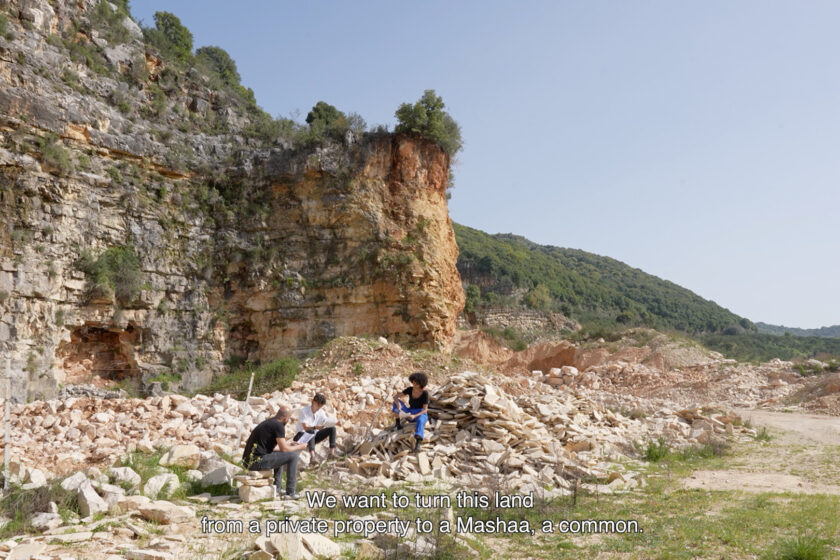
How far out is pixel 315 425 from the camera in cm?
756

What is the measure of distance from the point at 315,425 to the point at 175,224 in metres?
14.7

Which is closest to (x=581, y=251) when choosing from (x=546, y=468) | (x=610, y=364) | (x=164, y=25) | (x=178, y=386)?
(x=610, y=364)

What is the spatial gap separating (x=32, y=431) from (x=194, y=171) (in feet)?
43.8

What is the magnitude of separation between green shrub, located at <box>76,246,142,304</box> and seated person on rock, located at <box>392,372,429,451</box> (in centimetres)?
1305

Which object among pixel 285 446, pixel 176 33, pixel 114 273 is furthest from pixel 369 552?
pixel 176 33

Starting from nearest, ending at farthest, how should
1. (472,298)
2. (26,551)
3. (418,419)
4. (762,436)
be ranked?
1. (26,551)
2. (418,419)
3. (762,436)
4. (472,298)

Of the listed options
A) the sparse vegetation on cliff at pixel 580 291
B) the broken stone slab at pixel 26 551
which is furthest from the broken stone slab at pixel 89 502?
the sparse vegetation on cliff at pixel 580 291

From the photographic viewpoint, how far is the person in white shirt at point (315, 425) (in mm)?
7484

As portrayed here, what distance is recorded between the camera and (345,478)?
7078 millimetres

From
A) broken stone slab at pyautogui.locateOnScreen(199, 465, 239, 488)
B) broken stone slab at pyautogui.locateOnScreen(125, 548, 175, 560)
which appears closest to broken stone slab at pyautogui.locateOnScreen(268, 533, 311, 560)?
broken stone slab at pyautogui.locateOnScreen(125, 548, 175, 560)

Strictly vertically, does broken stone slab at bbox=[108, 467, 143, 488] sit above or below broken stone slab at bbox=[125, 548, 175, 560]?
above

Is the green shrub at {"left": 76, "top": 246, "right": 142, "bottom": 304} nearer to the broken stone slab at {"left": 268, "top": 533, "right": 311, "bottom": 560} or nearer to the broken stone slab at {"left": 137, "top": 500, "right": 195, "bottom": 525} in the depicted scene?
the broken stone slab at {"left": 137, "top": 500, "right": 195, "bottom": 525}

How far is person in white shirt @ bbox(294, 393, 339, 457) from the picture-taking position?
7484 mm

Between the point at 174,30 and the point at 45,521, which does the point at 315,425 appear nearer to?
the point at 45,521
